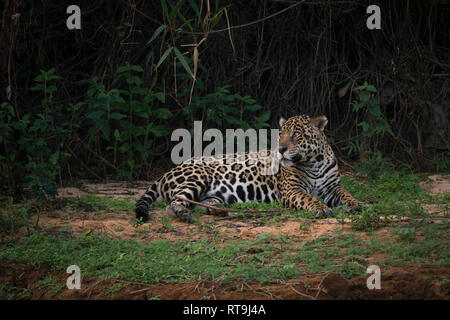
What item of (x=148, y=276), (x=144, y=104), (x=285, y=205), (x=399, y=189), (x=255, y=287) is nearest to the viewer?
(x=255, y=287)

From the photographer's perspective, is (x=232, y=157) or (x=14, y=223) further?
(x=232, y=157)

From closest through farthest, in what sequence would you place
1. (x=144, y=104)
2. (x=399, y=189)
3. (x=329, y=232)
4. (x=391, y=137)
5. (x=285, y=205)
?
1. (x=329, y=232)
2. (x=285, y=205)
3. (x=399, y=189)
4. (x=144, y=104)
5. (x=391, y=137)

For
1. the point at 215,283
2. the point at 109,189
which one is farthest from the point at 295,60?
the point at 215,283

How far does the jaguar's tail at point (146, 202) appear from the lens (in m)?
5.44

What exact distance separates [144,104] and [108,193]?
4.98ft

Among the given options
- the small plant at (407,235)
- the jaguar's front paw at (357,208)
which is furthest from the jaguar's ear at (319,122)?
the small plant at (407,235)

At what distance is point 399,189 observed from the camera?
6832 mm

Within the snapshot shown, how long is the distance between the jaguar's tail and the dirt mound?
155cm

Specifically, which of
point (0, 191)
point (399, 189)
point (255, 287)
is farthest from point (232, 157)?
point (255, 287)

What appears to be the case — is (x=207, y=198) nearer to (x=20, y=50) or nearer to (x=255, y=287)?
(x=255, y=287)

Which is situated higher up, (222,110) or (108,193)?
(222,110)

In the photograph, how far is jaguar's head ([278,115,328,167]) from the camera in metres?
6.23

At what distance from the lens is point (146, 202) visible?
5820mm

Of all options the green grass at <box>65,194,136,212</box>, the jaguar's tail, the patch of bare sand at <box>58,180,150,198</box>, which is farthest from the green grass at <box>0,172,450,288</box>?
the patch of bare sand at <box>58,180,150,198</box>
